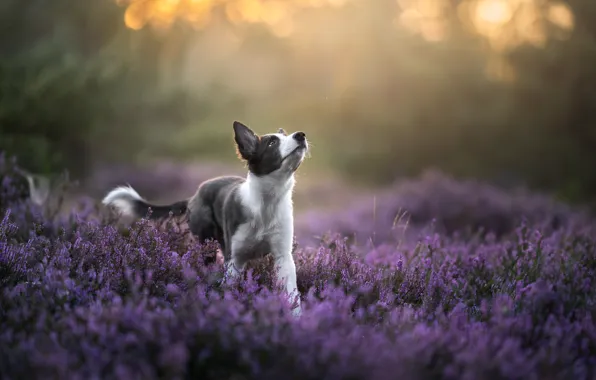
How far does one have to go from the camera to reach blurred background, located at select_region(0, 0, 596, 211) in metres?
10.9

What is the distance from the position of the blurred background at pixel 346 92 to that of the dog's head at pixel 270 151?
6.00m

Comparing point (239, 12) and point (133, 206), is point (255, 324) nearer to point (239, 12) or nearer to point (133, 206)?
point (133, 206)

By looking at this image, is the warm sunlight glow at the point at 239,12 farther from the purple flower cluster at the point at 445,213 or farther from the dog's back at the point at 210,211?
the dog's back at the point at 210,211

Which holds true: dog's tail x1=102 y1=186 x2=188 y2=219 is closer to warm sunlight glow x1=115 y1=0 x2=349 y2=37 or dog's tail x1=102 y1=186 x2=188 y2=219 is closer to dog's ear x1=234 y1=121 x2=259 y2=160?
dog's ear x1=234 y1=121 x2=259 y2=160

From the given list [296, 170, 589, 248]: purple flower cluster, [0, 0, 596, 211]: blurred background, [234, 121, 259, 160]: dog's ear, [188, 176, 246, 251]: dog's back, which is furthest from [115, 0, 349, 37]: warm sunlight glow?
[234, 121, 259, 160]: dog's ear

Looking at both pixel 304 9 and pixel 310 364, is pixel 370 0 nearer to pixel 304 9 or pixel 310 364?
pixel 304 9

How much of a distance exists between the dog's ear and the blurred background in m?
5.99

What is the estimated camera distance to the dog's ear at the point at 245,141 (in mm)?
4047

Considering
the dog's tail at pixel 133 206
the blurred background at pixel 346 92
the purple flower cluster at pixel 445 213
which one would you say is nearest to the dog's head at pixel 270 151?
the dog's tail at pixel 133 206

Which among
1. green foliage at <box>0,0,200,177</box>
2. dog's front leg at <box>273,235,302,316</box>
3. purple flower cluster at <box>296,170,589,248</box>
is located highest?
green foliage at <box>0,0,200,177</box>

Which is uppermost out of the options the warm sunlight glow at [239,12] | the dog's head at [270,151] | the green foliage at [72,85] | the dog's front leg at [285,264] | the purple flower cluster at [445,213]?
the warm sunlight glow at [239,12]

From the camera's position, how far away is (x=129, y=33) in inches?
500

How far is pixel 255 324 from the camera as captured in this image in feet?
8.27

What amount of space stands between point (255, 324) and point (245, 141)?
5.89ft
